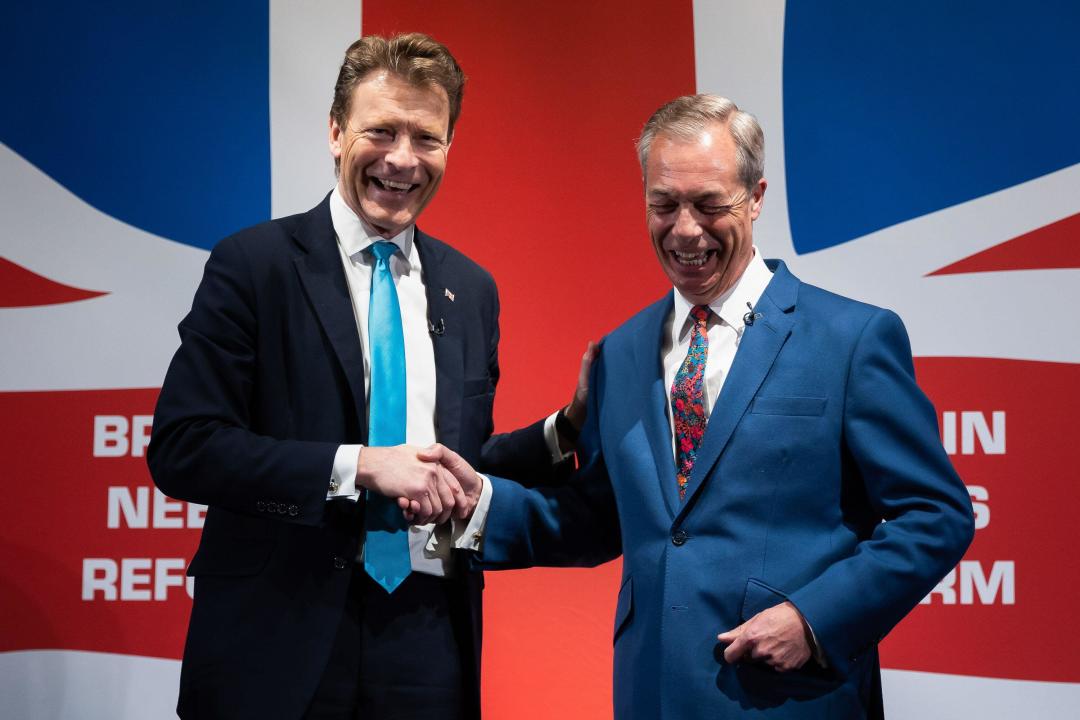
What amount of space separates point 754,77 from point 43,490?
7.83ft

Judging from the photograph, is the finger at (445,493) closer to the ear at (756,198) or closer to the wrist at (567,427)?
the wrist at (567,427)

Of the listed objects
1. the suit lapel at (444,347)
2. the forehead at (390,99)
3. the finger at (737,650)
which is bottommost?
the finger at (737,650)

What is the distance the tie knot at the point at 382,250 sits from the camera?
7.32ft

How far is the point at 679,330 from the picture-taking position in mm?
2152

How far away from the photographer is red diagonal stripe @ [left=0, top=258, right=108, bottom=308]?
3.16 m

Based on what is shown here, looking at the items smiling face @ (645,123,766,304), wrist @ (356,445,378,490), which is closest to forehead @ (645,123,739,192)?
smiling face @ (645,123,766,304)

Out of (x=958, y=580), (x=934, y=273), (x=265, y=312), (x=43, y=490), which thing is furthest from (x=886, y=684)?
(x=43, y=490)

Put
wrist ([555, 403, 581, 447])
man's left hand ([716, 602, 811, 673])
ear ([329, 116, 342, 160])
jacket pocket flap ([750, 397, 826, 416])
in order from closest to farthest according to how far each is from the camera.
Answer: man's left hand ([716, 602, 811, 673]) → jacket pocket flap ([750, 397, 826, 416]) → ear ([329, 116, 342, 160]) → wrist ([555, 403, 581, 447])

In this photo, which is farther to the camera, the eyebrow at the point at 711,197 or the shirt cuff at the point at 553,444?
the shirt cuff at the point at 553,444

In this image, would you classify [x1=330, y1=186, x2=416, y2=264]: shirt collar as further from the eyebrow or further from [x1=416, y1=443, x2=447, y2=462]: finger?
the eyebrow

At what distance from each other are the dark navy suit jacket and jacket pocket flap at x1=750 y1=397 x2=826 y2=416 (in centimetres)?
63

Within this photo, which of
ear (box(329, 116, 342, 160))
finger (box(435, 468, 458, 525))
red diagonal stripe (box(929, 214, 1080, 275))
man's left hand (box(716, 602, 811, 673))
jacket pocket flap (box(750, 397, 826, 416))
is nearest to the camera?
man's left hand (box(716, 602, 811, 673))

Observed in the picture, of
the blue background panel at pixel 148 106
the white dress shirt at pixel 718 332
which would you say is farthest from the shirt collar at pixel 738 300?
the blue background panel at pixel 148 106

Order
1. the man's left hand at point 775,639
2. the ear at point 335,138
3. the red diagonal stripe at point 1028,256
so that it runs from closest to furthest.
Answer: the man's left hand at point 775,639 < the ear at point 335,138 < the red diagonal stripe at point 1028,256
